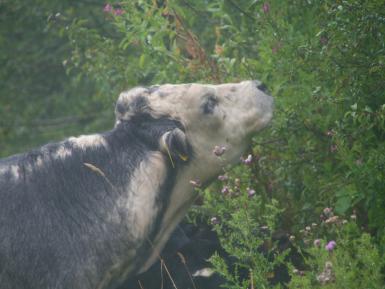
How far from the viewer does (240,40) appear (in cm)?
684

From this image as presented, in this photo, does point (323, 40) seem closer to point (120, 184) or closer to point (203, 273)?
point (120, 184)

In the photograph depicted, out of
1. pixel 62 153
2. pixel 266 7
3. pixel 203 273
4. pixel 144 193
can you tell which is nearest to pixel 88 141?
pixel 62 153

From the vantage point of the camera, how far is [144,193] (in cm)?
557

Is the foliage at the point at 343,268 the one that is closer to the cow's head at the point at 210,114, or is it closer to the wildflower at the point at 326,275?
the wildflower at the point at 326,275

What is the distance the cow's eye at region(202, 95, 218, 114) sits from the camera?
19.1 feet

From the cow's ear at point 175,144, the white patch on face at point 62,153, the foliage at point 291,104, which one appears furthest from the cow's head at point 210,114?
the white patch on face at point 62,153

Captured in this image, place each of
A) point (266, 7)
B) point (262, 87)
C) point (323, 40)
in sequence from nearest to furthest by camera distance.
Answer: point (323, 40)
point (262, 87)
point (266, 7)

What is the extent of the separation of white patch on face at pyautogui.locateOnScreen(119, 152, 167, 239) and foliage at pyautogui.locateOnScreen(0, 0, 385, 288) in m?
0.34

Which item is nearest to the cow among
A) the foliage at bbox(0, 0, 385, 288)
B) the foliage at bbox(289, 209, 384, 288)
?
the foliage at bbox(0, 0, 385, 288)

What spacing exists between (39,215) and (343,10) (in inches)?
83.4

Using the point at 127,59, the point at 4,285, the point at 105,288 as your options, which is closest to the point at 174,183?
the point at 105,288

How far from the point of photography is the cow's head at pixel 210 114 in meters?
5.80

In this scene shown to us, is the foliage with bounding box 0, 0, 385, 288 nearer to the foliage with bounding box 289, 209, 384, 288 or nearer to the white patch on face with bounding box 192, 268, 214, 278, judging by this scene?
the foliage with bounding box 289, 209, 384, 288

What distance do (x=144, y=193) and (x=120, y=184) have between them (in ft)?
0.51
